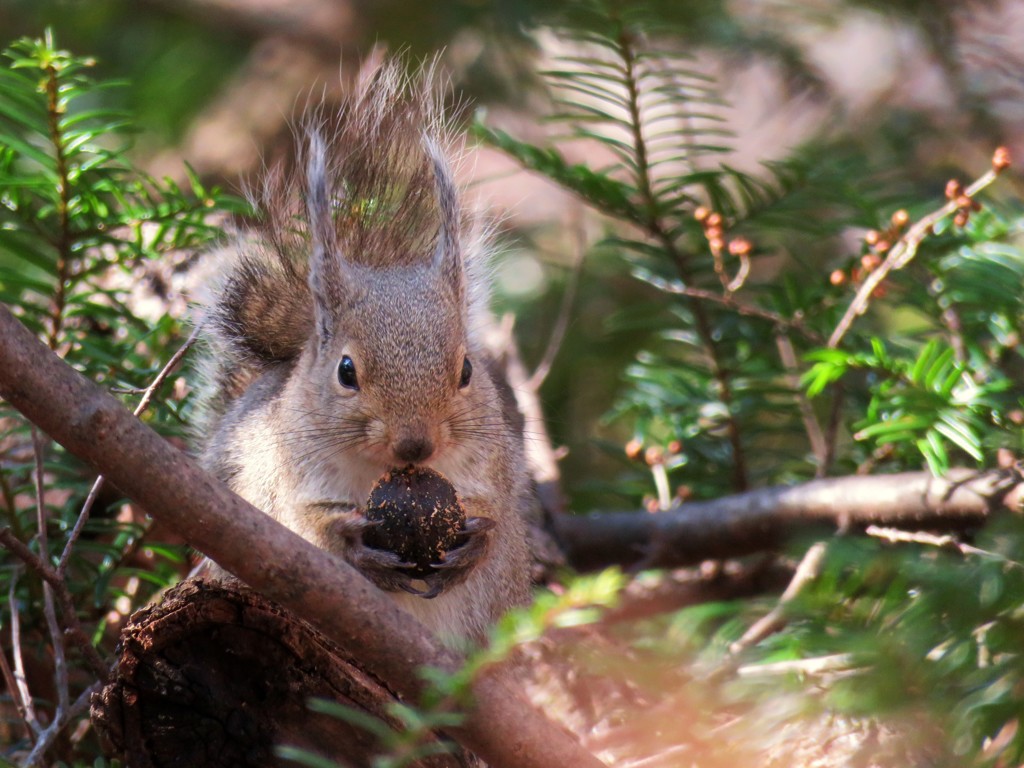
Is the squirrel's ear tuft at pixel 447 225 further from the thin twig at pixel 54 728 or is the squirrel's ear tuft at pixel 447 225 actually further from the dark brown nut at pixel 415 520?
the thin twig at pixel 54 728

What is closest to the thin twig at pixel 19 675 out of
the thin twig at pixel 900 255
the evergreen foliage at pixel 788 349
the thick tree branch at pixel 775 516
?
the evergreen foliage at pixel 788 349

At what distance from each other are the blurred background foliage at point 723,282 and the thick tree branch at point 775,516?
0.09m

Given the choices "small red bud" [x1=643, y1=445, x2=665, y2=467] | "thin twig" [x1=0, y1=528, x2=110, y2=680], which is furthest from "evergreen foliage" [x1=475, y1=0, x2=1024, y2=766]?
"thin twig" [x1=0, y1=528, x2=110, y2=680]

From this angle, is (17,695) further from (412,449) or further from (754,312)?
(754,312)

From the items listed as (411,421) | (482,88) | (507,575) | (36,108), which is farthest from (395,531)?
A: (482,88)

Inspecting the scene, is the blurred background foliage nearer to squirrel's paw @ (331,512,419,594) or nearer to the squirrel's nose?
squirrel's paw @ (331,512,419,594)

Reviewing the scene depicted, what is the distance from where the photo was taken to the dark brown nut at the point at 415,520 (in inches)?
76.4

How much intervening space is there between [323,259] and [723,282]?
0.81m

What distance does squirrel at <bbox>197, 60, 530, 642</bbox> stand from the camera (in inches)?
82.1

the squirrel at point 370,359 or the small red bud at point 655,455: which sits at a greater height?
the squirrel at point 370,359

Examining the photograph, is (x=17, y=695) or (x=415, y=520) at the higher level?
(x=415, y=520)

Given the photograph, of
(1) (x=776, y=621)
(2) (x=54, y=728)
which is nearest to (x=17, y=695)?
(2) (x=54, y=728)

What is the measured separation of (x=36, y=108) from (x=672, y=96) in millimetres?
1258

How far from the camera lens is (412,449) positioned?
77.2 inches
